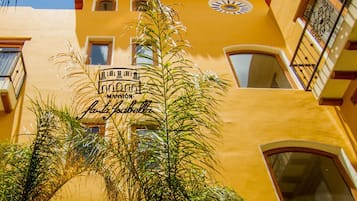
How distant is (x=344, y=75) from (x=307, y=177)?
5.73 feet

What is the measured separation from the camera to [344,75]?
658cm

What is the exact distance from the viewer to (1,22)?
9.34 metres

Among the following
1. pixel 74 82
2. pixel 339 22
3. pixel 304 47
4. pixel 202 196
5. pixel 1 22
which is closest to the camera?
pixel 202 196

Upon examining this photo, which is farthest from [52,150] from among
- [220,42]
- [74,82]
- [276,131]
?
[220,42]

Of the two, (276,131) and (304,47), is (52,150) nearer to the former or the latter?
(276,131)

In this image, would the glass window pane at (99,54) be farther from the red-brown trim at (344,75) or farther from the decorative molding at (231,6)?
the red-brown trim at (344,75)

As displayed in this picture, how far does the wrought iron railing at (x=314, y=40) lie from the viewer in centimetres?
716

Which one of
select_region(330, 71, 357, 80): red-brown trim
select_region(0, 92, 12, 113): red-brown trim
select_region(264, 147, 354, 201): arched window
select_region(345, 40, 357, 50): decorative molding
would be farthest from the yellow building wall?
select_region(345, 40, 357, 50): decorative molding

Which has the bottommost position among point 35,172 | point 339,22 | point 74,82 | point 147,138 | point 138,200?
point 138,200

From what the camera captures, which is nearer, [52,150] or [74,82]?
[52,150]

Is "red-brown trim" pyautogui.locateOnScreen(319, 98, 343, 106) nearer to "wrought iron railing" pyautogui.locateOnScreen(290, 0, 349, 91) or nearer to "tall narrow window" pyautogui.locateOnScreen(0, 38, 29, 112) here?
"wrought iron railing" pyautogui.locateOnScreen(290, 0, 349, 91)

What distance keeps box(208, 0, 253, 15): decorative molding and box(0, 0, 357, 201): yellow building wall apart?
197 mm

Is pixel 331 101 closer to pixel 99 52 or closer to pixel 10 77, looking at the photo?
pixel 99 52

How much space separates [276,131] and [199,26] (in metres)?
3.72
